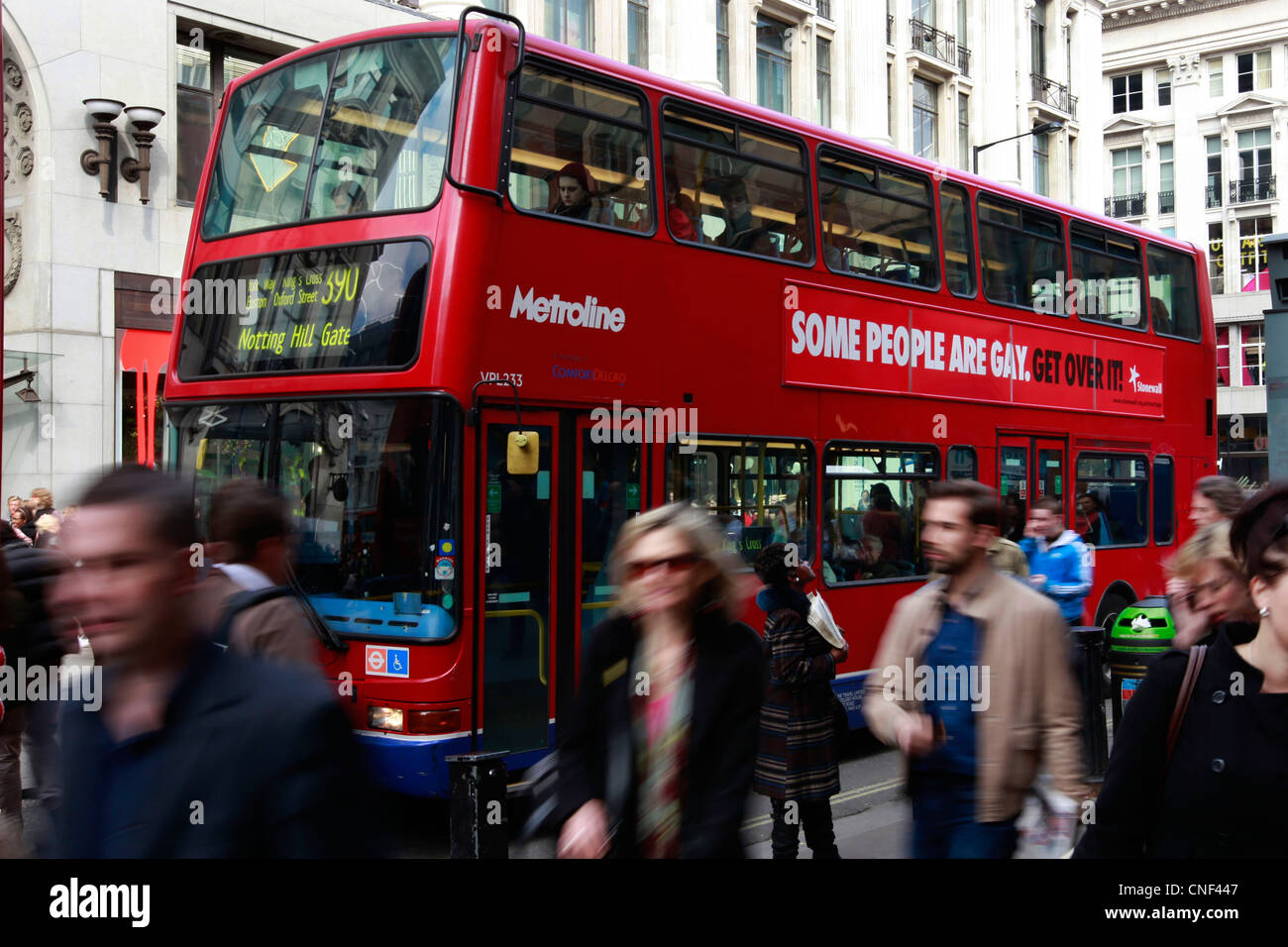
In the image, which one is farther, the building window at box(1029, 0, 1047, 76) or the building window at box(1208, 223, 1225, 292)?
the building window at box(1208, 223, 1225, 292)

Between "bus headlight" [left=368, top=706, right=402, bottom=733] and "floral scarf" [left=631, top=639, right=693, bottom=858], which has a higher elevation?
"floral scarf" [left=631, top=639, right=693, bottom=858]

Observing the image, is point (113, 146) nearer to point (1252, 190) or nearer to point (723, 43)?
point (723, 43)

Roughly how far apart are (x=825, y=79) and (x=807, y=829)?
25.8m

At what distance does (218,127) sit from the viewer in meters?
8.82

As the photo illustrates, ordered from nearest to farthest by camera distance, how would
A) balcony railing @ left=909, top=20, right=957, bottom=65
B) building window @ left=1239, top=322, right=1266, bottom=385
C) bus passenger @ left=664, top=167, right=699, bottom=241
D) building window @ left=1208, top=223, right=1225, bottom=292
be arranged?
bus passenger @ left=664, top=167, right=699, bottom=241
balcony railing @ left=909, top=20, right=957, bottom=65
building window @ left=1239, top=322, right=1266, bottom=385
building window @ left=1208, top=223, right=1225, bottom=292

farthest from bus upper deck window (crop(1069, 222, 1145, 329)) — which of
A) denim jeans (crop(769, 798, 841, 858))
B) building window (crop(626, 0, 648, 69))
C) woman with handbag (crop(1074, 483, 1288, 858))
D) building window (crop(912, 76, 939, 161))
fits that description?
building window (crop(912, 76, 939, 161))

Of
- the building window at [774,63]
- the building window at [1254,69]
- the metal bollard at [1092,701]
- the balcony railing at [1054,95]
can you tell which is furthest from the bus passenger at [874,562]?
the building window at [1254,69]

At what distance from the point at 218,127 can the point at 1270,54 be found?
56836mm

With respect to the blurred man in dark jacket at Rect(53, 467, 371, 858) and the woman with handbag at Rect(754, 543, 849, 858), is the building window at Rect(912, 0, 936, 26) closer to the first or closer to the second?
the woman with handbag at Rect(754, 543, 849, 858)

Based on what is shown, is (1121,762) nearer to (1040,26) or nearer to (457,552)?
(457,552)

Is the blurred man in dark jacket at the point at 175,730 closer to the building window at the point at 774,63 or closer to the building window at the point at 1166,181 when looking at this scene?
the building window at the point at 774,63

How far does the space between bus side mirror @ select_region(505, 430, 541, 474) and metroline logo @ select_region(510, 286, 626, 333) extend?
0.70 meters

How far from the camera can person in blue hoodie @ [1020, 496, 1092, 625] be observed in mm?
8711

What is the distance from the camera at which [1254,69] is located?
55.2 m
